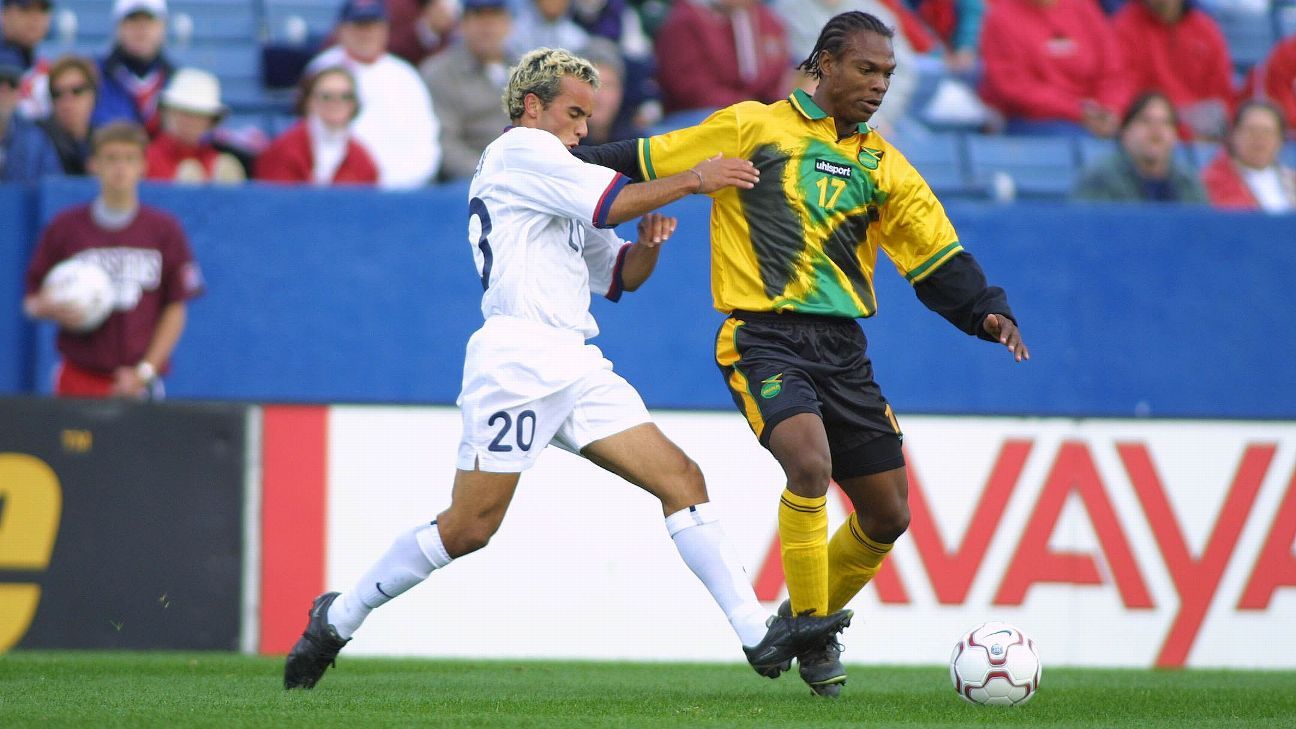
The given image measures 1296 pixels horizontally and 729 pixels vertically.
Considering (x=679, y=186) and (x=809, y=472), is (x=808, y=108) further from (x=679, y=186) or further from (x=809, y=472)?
(x=809, y=472)

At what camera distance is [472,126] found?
10.2 meters

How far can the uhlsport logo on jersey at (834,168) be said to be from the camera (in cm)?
570

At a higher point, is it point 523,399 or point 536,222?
point 536,222

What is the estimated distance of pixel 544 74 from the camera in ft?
18.5

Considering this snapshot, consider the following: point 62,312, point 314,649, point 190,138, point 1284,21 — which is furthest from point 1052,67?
point 314,649

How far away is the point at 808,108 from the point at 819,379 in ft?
3.06

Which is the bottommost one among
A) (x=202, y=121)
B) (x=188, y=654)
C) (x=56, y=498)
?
(x=188, y=654)

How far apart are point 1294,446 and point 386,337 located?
195 inches

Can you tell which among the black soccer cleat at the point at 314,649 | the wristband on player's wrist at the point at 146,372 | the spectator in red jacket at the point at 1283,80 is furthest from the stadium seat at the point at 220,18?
the spectator in red jacket at the point at 1283,80

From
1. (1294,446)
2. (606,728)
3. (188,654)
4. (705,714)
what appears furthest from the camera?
(1294,446)

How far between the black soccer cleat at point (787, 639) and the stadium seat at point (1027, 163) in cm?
624

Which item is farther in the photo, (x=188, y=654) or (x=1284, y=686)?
(x=188, y=654)

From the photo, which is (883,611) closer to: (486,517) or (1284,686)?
(1284,686)

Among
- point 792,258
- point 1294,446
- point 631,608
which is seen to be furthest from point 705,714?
point 1294,446
